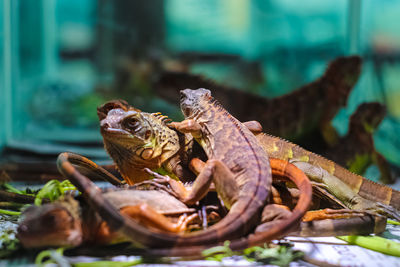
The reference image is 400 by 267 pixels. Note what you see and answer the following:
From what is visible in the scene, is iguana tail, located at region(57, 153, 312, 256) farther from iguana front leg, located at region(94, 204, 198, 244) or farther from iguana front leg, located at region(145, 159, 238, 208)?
iguana front leg, located at region(145, 159, 238, 208)

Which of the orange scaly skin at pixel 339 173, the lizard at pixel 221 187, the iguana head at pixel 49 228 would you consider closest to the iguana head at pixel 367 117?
the orange scaly skin at pixel 339 173

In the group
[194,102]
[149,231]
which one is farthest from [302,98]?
[149,231]

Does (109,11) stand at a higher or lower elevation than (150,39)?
higher

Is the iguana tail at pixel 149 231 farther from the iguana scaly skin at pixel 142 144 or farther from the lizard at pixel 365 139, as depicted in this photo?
the lizard at pixel 365 139

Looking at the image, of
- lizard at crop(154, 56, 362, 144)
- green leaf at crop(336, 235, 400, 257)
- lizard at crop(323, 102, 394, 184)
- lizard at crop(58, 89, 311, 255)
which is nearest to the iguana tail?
lizard at crop(58, 89, 311, 255)

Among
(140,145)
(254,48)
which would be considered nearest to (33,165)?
(140,145)

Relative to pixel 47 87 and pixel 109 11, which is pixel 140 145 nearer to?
pixel 109 11
